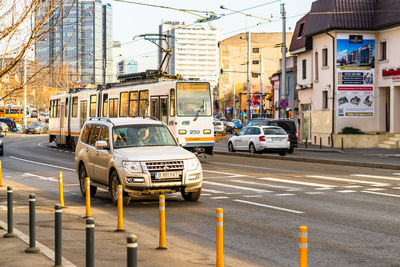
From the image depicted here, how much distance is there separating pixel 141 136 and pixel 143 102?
48.6 ft

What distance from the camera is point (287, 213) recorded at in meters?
12.8

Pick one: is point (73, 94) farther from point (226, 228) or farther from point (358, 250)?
point (358, 250)

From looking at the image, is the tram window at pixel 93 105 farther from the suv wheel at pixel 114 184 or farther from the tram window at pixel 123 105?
the suv wheel at pixel 114 184

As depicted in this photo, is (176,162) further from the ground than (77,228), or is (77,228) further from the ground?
(176,162)

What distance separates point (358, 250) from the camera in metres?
8.97

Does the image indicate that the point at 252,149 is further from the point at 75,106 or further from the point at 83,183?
the point at 83,183

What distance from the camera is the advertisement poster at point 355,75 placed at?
45000 millimetres

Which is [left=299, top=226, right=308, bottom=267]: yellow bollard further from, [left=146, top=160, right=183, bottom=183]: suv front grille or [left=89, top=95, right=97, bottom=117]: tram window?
[left=89, top=95, right=97, bottom=117]: tram window

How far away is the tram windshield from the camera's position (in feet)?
→ 90.3

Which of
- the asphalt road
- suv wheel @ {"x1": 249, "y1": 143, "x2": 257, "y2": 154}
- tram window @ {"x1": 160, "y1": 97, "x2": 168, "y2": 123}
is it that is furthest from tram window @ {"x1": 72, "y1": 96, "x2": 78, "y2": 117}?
the asphalt road

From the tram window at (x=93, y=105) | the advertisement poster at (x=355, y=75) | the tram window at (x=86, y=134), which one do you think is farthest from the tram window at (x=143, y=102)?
the advertisement poster at (x=355, y=75)

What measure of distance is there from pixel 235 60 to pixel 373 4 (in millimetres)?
89548

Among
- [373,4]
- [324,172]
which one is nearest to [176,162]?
[324,172]

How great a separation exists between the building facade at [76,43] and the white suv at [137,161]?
2076 mm
